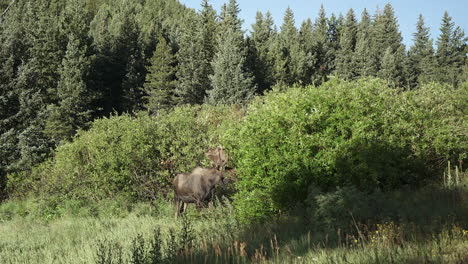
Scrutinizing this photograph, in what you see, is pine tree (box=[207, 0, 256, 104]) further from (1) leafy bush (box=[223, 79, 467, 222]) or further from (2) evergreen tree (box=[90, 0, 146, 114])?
(1) leafy bush (box=[223, 79, 467, 222])

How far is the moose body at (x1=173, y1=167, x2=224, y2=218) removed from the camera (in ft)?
29.3

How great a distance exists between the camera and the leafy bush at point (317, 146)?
8.59 meters

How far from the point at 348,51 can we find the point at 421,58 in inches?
562

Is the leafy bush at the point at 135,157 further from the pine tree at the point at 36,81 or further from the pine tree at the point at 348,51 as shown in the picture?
the pine tree at the point at 348,51

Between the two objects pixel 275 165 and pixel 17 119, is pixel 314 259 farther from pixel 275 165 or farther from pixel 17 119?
pixel 17 119

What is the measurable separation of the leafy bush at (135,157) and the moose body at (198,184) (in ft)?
7.91

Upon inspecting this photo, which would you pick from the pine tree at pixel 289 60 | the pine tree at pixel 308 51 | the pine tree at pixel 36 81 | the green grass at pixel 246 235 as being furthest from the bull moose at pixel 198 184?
the pine tree at pixel 308 51

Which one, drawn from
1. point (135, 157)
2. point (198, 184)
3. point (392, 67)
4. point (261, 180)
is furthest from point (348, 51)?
point (198, 184)

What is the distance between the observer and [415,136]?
10.8m

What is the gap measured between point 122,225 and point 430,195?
7.44 m

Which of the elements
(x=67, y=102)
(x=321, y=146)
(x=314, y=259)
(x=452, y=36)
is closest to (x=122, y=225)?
(x=321, y=146)

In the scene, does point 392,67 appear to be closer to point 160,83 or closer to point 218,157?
point 160,83

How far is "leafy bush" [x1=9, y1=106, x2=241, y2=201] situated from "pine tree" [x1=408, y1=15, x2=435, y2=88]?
6223 centimetres

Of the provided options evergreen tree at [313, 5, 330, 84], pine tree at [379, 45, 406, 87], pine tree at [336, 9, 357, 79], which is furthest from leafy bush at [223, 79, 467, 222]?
evergreen tree at [313, 5, 330, 84]
